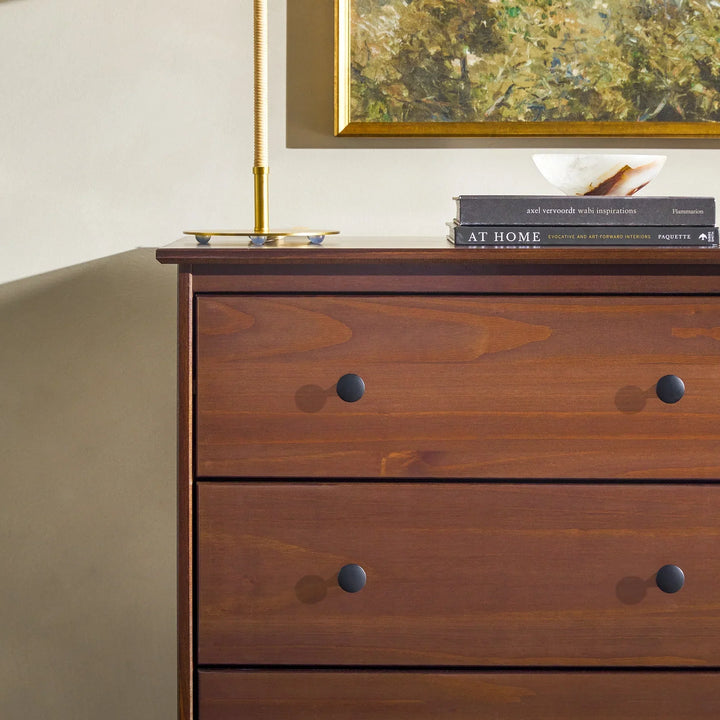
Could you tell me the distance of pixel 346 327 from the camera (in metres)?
1.04

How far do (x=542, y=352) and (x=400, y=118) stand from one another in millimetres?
687

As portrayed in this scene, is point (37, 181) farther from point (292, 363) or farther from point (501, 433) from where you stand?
point (501, 433)

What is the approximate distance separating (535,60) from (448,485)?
2.91 feet

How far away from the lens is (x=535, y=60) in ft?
5.05

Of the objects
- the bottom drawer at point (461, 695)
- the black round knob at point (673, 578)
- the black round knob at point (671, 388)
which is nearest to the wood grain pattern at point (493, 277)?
the black round knob at point (671, 388)

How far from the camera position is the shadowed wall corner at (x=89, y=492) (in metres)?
1.61

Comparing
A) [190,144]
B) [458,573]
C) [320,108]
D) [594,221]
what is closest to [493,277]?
[594,221]

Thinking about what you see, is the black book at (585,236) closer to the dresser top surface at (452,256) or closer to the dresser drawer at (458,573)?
the dresser top surface at (452,256)

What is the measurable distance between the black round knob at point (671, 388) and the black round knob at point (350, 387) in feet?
1.24

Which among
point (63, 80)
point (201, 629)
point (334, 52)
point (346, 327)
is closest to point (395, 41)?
point (334, 52)

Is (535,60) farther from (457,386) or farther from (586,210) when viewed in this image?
(457,386)

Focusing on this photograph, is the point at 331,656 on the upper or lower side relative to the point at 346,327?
lower

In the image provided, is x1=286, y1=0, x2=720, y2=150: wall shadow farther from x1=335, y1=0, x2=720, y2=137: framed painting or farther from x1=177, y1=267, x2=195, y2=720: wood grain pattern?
x1=177, y1=267, x2=195, y2=720: wood grain pattern

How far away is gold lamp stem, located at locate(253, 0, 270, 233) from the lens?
46.8 inches
